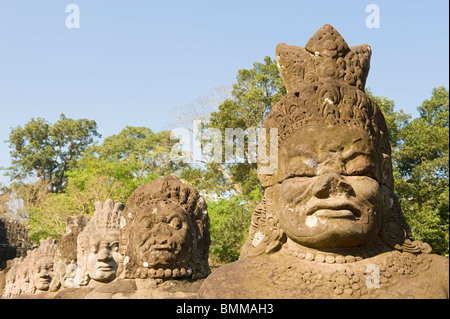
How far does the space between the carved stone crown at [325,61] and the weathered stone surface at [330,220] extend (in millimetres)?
206

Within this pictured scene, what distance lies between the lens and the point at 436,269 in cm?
356

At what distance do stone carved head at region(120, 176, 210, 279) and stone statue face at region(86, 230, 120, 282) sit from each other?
1.22 meters

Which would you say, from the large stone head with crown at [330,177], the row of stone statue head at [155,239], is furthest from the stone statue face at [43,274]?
the large stone head with crown at [330,177]

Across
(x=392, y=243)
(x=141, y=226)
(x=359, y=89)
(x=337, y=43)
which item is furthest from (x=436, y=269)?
(x=141, y=226)

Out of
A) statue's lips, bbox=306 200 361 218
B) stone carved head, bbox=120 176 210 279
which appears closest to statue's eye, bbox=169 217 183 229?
stone carved head, bbox=120 176 210 279

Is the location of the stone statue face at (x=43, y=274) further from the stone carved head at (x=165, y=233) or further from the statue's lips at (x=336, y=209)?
the statue's lips at (x=336, y=209)

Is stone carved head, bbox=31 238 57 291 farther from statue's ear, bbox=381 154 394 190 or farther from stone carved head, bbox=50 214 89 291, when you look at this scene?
statue's ear, bbox=381 154 394 190

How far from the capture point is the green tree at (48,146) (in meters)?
32.2

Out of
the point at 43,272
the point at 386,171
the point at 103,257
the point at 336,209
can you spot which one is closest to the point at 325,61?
the point at 386,171

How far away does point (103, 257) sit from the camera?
7418 millimetres

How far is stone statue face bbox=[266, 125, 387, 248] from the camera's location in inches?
139

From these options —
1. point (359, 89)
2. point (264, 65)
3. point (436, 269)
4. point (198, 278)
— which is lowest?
point (198, 278)

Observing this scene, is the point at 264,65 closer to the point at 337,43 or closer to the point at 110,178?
the point at 110,178
